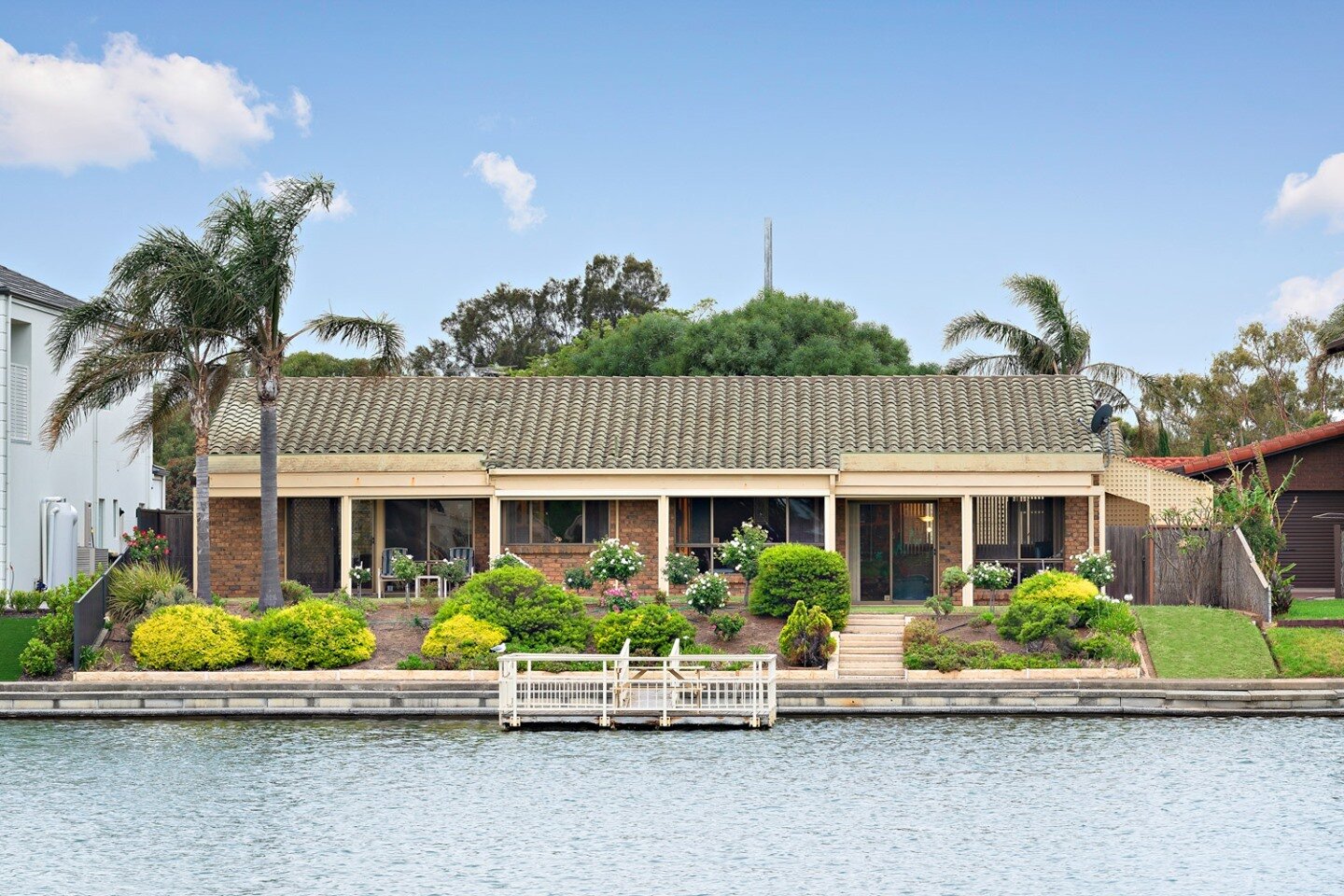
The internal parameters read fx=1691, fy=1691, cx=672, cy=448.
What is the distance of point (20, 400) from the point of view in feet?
111

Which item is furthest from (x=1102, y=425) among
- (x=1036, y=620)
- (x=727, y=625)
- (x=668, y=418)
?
(x=727, y=625)

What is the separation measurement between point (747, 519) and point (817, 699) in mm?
8972

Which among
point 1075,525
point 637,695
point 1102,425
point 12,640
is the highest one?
point 1102,425

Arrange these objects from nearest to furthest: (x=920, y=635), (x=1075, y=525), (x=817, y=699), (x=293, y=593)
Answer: (x=817, y=699) → (x=920, y=635) → (x=293, y=593) → (x=1075, y=525)

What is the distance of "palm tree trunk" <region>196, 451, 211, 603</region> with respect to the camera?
30.1 m

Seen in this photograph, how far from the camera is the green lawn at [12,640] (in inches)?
1049

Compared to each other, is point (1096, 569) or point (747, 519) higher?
point (747, 519)

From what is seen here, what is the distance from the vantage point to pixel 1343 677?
82.6 feet

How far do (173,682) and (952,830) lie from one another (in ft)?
43.9

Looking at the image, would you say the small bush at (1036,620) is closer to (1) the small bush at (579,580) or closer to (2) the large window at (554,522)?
(1) the small bush at (579,580)

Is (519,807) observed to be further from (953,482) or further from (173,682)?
(953,482)

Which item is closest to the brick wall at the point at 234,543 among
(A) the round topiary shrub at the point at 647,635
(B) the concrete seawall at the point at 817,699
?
(B) the concrete seawall at the point at 817,699

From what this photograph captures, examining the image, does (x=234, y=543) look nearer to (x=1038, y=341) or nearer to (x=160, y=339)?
(x=160, y=339)

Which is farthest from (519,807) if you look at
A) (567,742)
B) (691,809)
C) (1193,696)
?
(1193,696)
